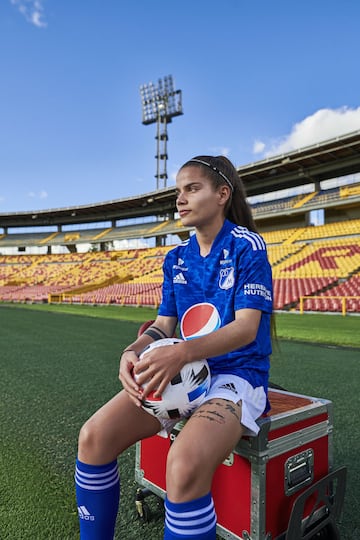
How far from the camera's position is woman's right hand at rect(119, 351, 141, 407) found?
1.21 m

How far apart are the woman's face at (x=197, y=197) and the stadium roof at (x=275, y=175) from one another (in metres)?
24.5

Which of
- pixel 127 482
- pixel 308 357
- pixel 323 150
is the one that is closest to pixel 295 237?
pixel 323 150

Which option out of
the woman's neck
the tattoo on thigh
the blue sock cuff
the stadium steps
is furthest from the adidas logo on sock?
the stadium steps

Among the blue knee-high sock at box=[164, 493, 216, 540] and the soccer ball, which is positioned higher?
the soccer ball

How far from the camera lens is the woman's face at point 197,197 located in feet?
4.88

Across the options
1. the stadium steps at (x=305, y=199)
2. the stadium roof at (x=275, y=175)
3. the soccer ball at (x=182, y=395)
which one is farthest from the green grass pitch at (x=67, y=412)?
the stadium steps at (x=305, y=199)

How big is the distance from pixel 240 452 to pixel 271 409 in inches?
9.5

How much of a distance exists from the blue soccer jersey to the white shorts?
4 centimetres

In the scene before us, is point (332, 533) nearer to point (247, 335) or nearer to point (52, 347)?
point (247, 335)

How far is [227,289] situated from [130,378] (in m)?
0.50

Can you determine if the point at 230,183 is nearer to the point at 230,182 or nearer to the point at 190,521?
the point at 230,182

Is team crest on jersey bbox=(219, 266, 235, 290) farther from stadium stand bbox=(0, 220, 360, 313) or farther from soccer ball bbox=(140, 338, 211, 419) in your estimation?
stadium stand bbox=(0, 220, 360, 313)

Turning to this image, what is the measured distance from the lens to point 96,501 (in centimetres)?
124

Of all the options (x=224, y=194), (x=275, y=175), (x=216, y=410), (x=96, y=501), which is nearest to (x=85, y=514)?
(x=96, y=501)
